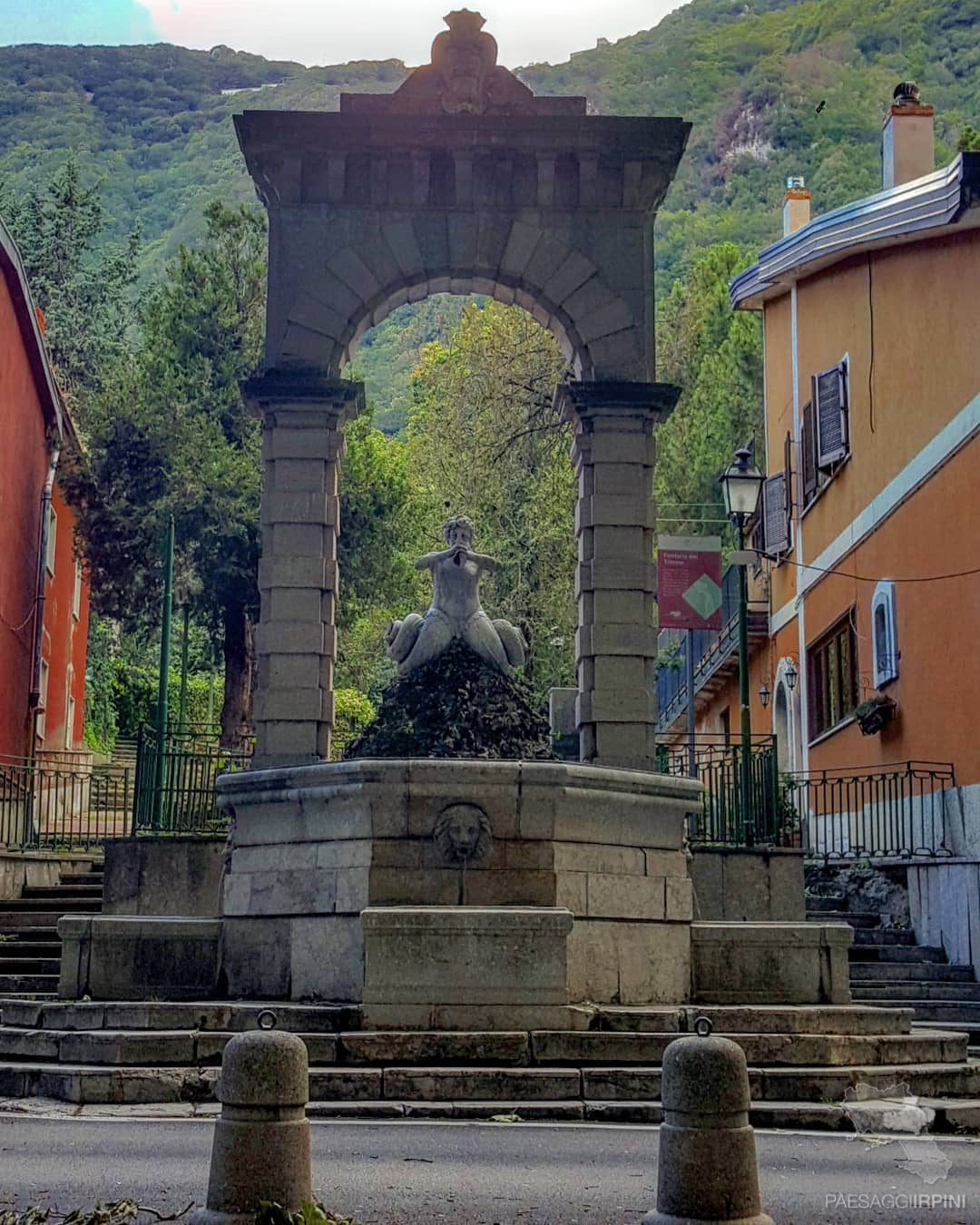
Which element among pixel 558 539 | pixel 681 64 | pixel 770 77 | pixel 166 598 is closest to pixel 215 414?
pixel 558 539

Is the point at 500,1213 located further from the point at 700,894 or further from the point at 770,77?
the point at 770,77

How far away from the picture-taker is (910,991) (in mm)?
14438

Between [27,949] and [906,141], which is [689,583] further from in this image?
[27,949]

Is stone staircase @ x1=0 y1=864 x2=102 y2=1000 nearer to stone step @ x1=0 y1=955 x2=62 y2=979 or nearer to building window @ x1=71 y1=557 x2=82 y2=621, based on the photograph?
stone step @ x1=0 y1=955 x2=62 y2=979

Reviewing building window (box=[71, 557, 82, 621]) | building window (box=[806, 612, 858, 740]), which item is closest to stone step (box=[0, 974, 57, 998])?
building window (box=[806, 612, 858, 740])

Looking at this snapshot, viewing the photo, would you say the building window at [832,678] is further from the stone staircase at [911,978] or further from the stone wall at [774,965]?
the stone wall at [774,965]

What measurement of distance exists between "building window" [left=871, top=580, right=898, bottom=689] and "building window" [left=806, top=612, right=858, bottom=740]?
4.46 ft

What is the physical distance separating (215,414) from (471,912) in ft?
79.0

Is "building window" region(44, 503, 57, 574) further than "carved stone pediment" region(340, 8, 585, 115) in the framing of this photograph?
Yes

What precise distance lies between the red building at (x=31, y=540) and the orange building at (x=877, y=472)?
1170 centimetres

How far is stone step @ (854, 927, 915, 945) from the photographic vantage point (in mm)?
16453

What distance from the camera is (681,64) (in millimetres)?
110625

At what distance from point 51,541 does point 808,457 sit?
13819 mm

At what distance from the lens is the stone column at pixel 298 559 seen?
16.4 metres
